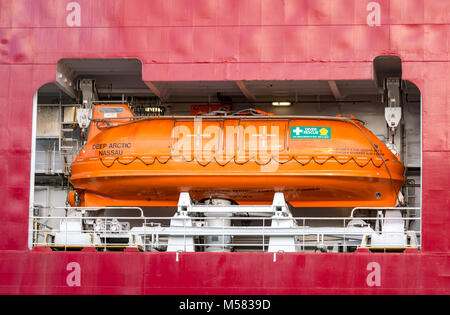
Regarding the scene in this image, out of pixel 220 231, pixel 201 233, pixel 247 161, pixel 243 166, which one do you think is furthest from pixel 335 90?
pixel 201 233

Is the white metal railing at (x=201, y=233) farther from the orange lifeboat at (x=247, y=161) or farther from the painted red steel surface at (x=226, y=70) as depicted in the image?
the orange lifeboat at (x=247, y=161)

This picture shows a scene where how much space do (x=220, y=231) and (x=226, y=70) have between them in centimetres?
334

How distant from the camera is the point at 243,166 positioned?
15430mm

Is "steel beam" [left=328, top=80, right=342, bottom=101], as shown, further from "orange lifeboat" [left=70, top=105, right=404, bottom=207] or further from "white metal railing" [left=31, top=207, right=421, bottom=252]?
"white metal railing" [left=31, top=207, right=421, bottom=252]

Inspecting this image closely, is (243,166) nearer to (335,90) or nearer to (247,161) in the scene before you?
(247,161)

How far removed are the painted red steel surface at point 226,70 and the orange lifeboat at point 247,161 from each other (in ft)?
4.21

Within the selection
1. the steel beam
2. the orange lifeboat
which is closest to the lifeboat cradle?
the orange lifeboat

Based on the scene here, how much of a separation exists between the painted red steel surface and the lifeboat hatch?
19.0 inches

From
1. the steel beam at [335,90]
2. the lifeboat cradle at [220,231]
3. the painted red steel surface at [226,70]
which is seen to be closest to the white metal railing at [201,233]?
the lifeboat cradle at [220,231]

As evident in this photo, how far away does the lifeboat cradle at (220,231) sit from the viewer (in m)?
14.5

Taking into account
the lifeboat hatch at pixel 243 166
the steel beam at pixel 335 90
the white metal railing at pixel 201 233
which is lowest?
the white metal railing at pixel 201 233
